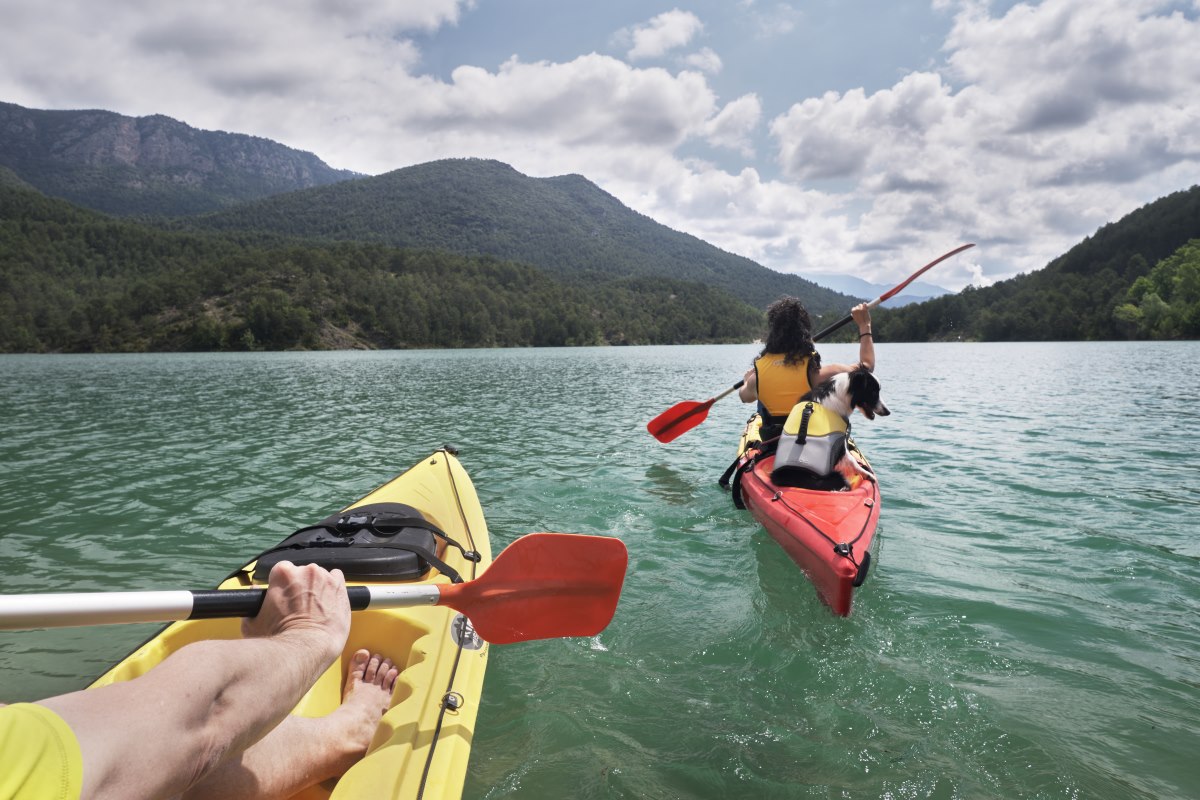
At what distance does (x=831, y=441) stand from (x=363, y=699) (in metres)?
4.67

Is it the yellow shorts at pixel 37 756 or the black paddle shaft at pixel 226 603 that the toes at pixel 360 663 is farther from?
the yellow shorts at pixel 37 756

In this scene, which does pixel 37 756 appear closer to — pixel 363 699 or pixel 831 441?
pixel 363 699

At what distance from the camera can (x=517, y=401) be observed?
2009 cm

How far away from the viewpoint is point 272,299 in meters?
87.1

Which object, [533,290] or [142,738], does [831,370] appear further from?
[533,290]

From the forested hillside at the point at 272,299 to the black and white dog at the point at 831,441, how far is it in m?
91.3

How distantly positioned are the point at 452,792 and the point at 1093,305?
388 feet

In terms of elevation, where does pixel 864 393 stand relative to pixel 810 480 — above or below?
above

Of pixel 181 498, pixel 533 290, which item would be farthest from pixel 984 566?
pixel 533 290

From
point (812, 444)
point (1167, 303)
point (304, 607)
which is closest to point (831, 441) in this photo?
point (812, 444)

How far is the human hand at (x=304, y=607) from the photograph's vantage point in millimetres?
1913

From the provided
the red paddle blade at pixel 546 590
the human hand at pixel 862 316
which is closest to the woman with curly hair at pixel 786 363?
the human hand at pixel 862 316

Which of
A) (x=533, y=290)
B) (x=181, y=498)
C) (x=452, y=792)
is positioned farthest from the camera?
(x=533, y=290)

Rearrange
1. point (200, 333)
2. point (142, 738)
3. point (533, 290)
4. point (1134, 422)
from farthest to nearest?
point (533, 290) → point (200, 333) → point (1134, 422) → point (142, 738)
